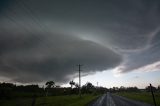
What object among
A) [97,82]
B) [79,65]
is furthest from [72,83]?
[79,65]

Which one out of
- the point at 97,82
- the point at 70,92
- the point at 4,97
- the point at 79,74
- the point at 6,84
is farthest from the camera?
the point at 97,82

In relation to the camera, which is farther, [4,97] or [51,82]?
[51,82]

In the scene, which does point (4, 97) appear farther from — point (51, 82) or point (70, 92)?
point (51, 82)

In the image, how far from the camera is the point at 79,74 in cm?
7044

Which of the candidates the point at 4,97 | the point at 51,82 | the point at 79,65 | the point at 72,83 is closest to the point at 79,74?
the point at 79,65

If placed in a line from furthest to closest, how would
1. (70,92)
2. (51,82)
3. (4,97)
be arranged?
(51,82), (70,92), (4,97)

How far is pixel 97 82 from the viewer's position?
17375 centimetres

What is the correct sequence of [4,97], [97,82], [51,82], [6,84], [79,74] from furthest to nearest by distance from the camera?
[97,82]
[51,82]
[6,84]
[79,74]
[4,97]

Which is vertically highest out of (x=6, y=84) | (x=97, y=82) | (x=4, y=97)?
(x=97, y=82)

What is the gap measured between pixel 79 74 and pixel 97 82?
107 meters

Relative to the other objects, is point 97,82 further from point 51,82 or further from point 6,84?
point 6,84

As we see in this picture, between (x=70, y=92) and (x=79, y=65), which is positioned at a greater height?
(x=79, y=65)

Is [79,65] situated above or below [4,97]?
above

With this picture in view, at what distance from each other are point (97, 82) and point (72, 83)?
27.3 m
